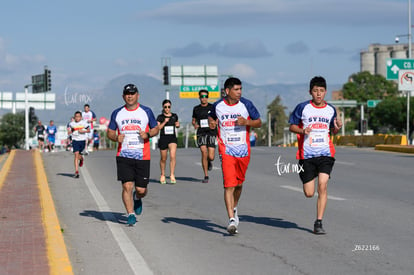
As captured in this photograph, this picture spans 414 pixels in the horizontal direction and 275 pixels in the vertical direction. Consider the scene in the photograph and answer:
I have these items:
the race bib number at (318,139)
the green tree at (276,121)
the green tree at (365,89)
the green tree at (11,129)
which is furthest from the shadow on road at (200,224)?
the green tree at (276,121)

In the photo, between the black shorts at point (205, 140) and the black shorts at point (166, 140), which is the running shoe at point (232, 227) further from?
the black shorts at point (166, 140)

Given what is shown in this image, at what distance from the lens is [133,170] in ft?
35.1

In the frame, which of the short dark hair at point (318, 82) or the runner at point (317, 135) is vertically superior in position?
the short dark hair at point (318, 82)

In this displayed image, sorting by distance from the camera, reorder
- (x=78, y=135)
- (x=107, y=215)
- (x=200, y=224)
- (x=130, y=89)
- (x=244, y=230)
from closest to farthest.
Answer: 1. (x=244, y=230)
2. (x=130, y=89)
3. (x=200, y=224)
4. (x=107, y=215)
5. (x=78, y=135)

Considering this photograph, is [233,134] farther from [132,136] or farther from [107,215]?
[107,215]

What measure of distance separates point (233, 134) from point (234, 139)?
61 mm

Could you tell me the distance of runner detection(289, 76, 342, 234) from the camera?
982 cm

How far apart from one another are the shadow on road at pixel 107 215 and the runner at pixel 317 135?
9.17ft

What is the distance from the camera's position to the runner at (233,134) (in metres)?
9.85

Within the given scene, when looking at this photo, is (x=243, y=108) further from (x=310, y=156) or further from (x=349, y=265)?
(x=349, y=265)

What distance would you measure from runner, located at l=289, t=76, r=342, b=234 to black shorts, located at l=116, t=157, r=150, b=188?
2.05 m

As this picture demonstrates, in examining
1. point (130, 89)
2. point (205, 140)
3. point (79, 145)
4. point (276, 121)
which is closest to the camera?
point (130, 89)

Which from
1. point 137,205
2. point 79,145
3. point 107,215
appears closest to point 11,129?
point 79,145

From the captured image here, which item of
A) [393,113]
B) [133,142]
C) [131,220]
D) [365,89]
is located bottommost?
[131,220]
